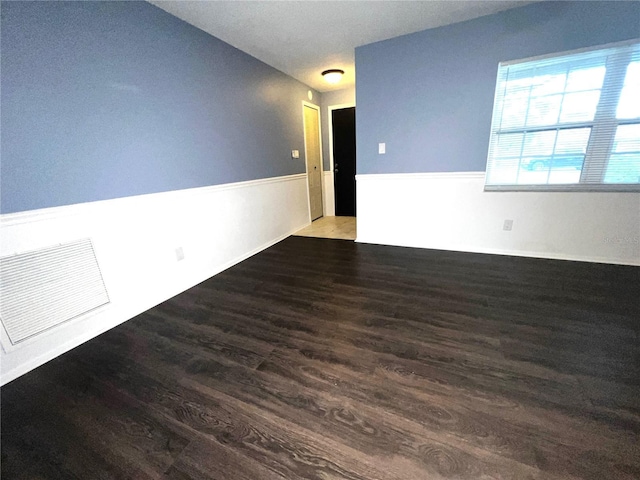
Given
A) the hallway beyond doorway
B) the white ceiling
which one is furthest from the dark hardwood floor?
the white ceiling

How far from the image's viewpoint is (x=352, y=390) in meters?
1.31

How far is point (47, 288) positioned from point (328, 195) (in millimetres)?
4334

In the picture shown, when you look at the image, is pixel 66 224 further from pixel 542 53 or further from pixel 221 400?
pixel 542 53

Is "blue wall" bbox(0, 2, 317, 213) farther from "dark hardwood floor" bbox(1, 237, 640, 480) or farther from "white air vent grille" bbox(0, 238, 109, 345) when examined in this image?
"dark hardwood floor" bbox(1, 237, 640, 480)

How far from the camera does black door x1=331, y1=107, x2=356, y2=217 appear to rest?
474 centimetres

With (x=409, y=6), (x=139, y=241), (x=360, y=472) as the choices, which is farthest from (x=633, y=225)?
(x=139, y=241)

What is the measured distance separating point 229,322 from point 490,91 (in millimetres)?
3270

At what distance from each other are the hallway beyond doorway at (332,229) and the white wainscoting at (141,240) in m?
0.96

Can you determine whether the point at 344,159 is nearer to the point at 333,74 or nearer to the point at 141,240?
the point at 333,74

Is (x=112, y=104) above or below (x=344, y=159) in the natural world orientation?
above

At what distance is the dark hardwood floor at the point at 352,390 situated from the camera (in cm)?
101

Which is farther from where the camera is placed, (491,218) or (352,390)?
(491,218)

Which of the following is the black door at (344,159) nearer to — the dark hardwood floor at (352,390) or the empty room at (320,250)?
the empty room at (320,250)

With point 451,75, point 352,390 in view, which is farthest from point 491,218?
point 352,390
